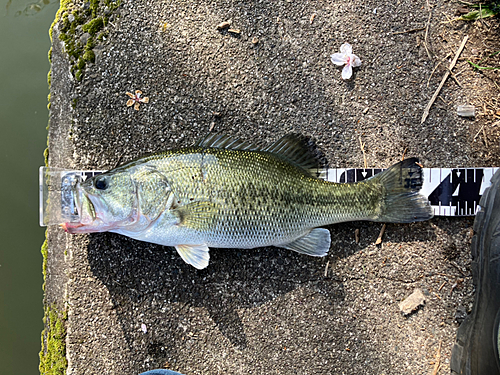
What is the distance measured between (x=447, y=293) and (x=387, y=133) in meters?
1.42

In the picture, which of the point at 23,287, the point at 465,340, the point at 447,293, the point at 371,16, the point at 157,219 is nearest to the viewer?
the point at 157,219

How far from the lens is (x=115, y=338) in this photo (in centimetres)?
248

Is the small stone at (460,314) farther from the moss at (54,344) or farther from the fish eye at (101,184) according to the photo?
the moss at (54,344)

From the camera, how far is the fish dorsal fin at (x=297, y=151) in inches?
91.0

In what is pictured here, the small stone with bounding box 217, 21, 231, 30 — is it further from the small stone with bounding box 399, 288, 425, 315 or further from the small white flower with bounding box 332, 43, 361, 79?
the small stone with bounding box 399, 288, 425, 315

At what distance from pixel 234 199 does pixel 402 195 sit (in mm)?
1314

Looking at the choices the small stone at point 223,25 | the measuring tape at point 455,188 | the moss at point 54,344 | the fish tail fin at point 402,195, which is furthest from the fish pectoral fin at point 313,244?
the moss at point 54,344

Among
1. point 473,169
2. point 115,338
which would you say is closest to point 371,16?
point 473,169

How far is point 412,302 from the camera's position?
2406 mm

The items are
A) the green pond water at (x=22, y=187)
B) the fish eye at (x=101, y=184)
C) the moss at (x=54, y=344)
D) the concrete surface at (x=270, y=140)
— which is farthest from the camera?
the green pond water at (x=22, y=187)

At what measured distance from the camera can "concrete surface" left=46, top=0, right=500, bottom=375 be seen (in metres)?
2.42

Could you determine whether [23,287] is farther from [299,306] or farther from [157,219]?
[299,306]

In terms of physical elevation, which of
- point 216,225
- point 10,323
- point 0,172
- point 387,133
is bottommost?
point 10,323

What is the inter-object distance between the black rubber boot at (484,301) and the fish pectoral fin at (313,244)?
1.18 m
